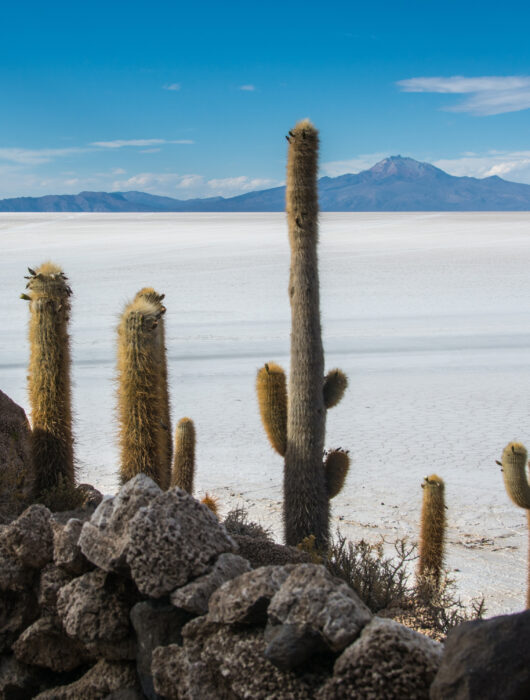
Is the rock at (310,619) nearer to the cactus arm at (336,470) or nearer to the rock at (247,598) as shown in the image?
the rock at (247,598)

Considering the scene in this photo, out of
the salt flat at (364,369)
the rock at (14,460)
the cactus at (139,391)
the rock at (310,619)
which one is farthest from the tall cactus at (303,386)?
the rock at (310,619)

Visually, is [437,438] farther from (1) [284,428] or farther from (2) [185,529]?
(2) [185,529]

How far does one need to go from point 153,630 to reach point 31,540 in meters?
0.81

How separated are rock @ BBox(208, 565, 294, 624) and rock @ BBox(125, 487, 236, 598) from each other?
Result: 261 mm

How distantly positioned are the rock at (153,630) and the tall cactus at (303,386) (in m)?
4.12

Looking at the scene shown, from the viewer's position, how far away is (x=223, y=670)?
87.4 inches

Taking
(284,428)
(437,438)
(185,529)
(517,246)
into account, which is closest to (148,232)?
(517,246)

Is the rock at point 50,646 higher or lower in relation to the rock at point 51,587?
lower

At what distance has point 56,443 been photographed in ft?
16.6

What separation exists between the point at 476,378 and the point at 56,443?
1217cm

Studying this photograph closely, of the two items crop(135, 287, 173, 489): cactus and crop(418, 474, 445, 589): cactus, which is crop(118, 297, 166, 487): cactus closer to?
crop(135, 287, 173, 489): cactus

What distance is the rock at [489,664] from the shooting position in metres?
1.81

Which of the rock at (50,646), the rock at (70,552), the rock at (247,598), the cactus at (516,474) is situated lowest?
the cactus at (516,474)

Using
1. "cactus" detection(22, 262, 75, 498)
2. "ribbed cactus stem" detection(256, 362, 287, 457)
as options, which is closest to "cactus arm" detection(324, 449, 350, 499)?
"ribbed cactus stem" detection(256, 362, 287, 457)
